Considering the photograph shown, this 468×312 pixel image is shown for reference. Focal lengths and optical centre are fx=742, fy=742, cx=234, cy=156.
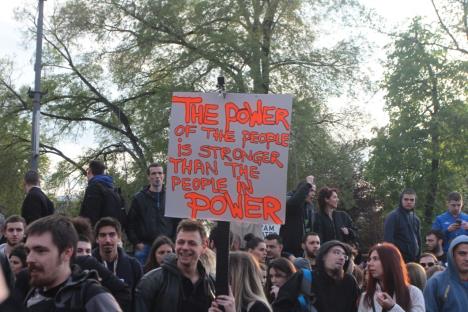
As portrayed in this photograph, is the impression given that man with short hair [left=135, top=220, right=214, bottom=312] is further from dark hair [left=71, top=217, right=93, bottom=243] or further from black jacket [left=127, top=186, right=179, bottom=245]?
black jacket [left=127, top=186, right=179, bottom=245]

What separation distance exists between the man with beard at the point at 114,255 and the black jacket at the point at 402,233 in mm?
4604

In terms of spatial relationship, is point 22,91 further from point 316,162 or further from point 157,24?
Result: point 316,162

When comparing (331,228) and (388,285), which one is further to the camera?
(331,228)

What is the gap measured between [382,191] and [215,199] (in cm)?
2284

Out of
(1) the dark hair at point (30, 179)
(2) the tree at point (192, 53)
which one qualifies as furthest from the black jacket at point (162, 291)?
(2) the tree at point (192, 53)

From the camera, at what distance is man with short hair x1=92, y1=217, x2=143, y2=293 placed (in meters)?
6.65

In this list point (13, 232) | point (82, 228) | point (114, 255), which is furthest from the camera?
point (13, 232)

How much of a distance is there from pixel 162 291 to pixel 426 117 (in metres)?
22.0

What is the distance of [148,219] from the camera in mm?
8695

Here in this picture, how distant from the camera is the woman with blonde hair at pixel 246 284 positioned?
5.53m

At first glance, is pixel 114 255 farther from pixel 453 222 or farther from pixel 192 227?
pixel 453 222

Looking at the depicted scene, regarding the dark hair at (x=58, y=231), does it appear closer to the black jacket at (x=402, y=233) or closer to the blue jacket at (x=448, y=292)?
the blue jacket at (x=448, y=292)

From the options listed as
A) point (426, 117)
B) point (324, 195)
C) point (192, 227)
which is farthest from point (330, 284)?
point (426, 117)

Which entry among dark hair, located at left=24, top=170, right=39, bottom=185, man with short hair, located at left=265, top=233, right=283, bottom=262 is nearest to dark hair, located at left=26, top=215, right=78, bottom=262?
dark hair, located at left=24, top=170, right=39, bottom=185
